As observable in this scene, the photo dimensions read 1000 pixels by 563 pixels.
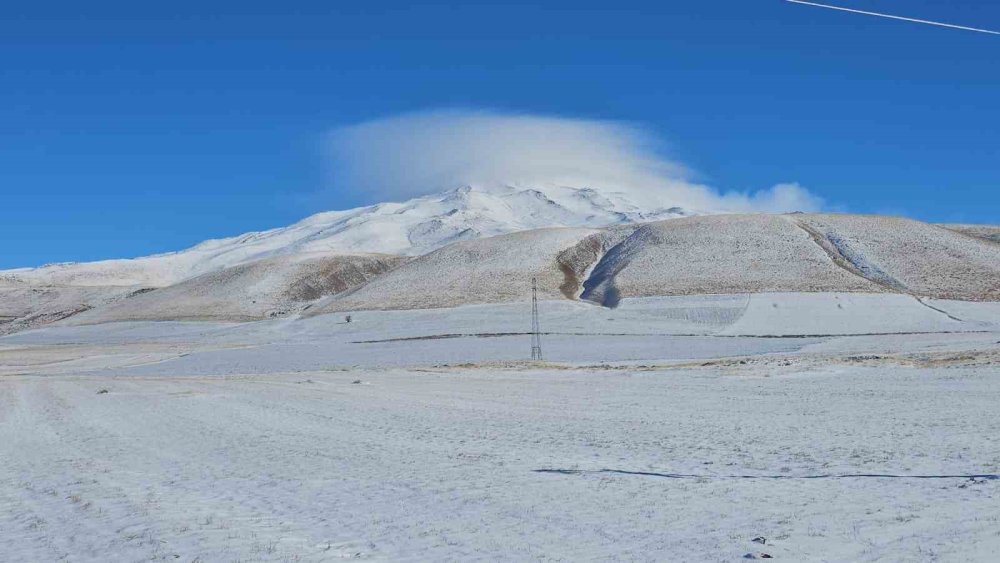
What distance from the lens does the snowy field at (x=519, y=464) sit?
11422mm

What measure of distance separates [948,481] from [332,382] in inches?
1288

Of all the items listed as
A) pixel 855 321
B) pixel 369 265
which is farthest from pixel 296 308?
pixel 855 321

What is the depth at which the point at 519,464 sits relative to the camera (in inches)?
686

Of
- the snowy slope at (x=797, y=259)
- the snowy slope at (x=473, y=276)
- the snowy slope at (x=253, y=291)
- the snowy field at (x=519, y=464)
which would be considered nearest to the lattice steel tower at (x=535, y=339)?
the snowy field at (x=519, y=464)

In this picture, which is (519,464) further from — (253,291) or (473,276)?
(253,291)

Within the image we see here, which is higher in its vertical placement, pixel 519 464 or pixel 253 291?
pixel 253 291

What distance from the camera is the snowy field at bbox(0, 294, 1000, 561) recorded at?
11.4 metres

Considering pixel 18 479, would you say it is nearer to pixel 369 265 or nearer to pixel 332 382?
pixel 332 382

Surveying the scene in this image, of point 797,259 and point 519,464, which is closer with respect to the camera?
point 519,464

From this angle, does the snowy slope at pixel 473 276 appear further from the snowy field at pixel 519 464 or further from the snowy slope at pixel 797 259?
the snowy field at pixel 519 464

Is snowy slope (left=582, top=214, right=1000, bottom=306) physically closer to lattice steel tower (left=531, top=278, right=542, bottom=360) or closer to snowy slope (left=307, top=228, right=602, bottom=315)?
snowy slope (left=307, top=228, right=602, bottom=315)

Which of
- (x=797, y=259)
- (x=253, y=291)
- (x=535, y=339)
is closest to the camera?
(x=535, y=339)

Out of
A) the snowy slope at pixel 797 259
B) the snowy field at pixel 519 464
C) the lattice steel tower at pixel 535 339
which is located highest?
the snowy slope at pixel 797 259

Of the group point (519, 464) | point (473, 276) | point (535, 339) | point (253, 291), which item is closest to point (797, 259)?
point (473, 276)
